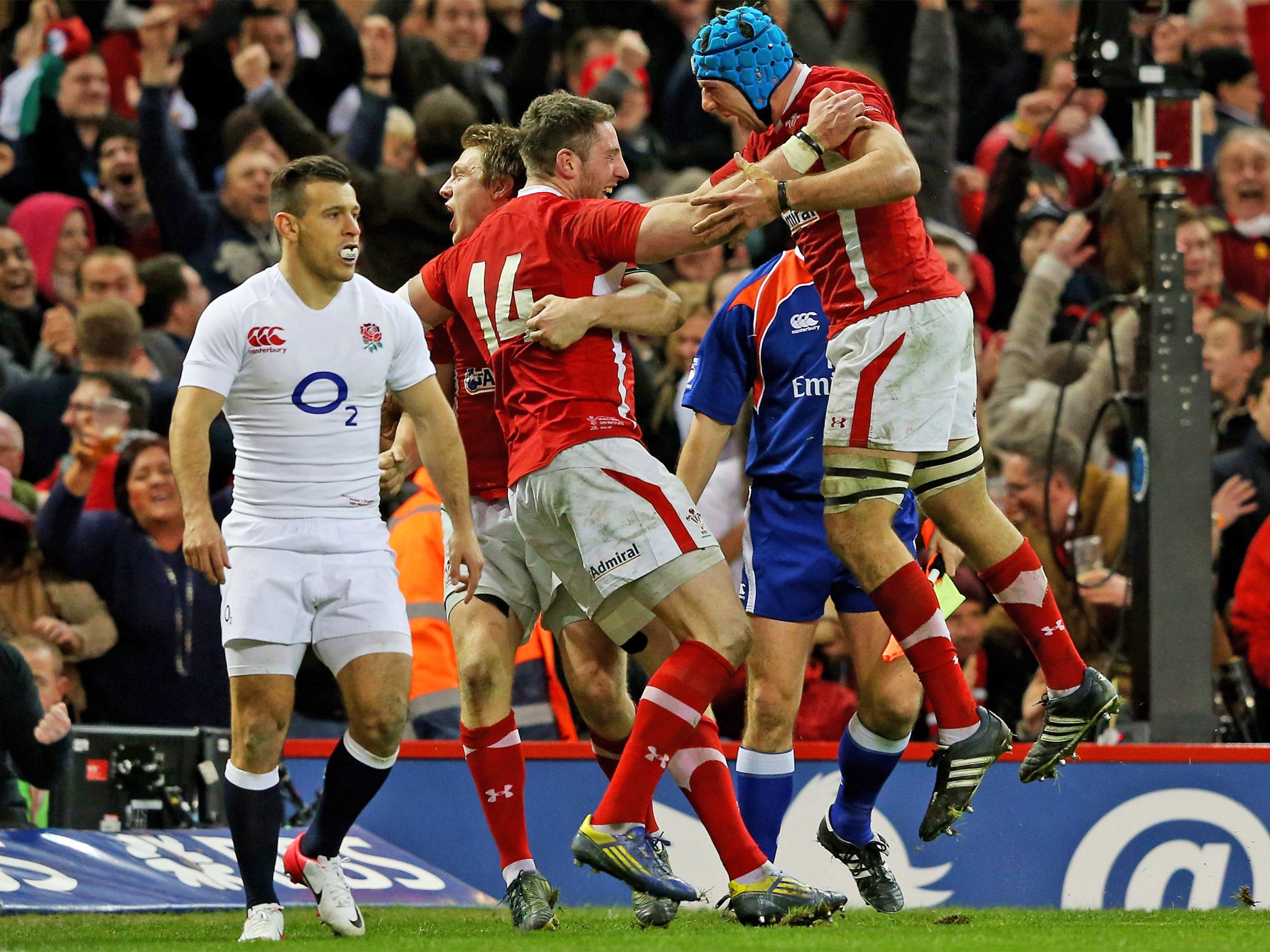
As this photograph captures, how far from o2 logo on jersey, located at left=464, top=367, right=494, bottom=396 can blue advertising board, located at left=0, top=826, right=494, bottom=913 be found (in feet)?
6.79

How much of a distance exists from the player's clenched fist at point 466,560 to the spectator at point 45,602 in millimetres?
3487

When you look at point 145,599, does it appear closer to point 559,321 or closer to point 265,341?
point 265,341

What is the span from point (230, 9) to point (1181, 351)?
7478 millimetres

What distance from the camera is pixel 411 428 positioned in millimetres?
6445

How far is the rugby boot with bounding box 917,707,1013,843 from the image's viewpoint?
5.56 m

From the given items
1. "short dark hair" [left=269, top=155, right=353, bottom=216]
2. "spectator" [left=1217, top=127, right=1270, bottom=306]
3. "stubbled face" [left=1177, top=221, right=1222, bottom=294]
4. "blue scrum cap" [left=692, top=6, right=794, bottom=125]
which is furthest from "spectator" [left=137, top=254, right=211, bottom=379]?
"spectator" [left=1217, top=127, right=1270, bottom=306]

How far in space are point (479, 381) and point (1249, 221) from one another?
24.4 feet

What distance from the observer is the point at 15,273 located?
10.8 metres

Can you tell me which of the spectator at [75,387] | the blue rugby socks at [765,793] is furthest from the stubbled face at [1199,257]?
the spectator at [75,387]

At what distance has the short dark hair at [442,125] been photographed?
33.4ft

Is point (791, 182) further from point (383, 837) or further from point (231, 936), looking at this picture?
point (383, 837)

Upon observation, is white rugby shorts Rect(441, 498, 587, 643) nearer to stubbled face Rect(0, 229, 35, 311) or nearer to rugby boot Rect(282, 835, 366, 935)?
rugby boot Rect(282, 835, 366, 935)

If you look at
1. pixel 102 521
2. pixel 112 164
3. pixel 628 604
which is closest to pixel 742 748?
pixel 628 604

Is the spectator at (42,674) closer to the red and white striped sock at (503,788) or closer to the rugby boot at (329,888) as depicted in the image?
the rugby boot at (329,888)
